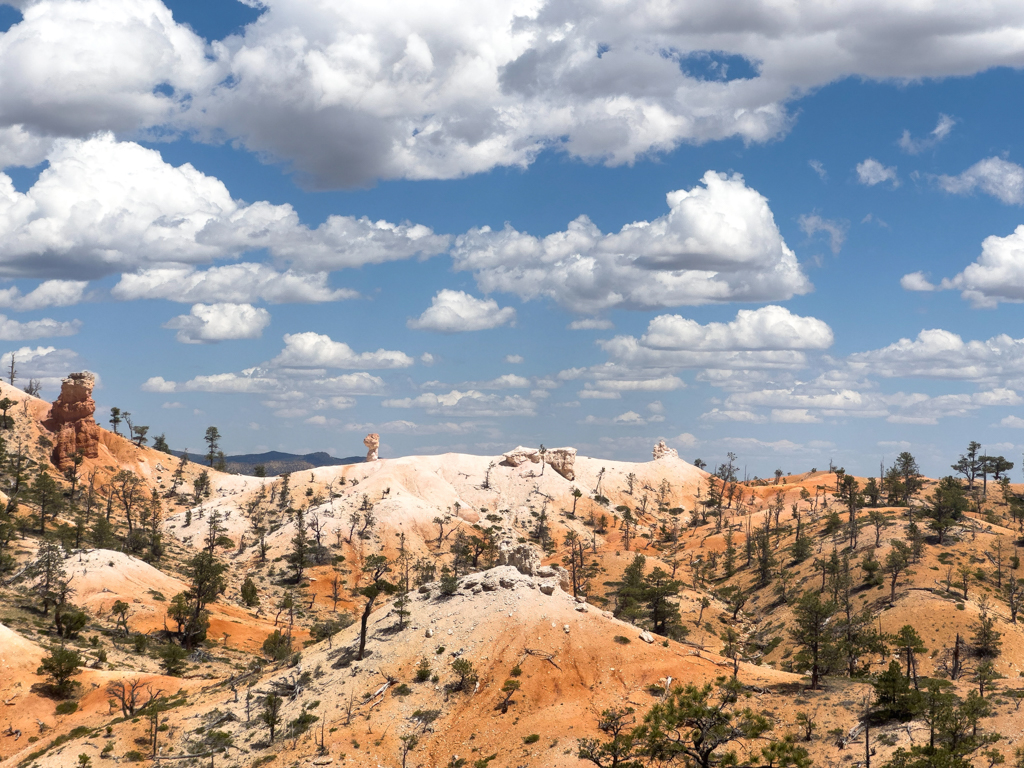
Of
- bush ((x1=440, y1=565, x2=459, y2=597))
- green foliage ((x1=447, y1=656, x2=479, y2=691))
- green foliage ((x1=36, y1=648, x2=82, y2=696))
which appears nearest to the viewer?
green foliage ((x1=447, y1=656, x2=479, y2=691))

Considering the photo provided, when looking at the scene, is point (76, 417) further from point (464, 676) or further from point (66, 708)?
point (464, 676)

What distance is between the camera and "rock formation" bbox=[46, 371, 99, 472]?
18225cm

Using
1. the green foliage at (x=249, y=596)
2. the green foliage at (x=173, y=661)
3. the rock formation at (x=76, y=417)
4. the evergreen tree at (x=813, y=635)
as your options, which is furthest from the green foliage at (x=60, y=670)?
the rock formation at (x=76, y=417)

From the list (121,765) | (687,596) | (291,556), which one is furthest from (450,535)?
(121,765)

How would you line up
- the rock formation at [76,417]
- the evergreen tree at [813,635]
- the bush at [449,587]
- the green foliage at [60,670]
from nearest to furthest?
1. the evergreen tree at [813,635]
2. the green foliage at [60,670]
3. the bush at [449,587]
4. the rock formation at [76,417]

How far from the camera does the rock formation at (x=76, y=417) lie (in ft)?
598

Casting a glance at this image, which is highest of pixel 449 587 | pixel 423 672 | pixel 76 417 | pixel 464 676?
pixel 76 417

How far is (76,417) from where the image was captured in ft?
609

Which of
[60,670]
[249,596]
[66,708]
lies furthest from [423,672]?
[249,596]

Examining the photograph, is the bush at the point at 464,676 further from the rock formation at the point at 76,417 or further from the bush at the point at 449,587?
the rock formation at the point at 76,417

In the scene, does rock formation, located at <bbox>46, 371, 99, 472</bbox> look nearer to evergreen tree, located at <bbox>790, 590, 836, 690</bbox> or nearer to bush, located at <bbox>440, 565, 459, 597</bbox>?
bush, located at <bbox>440, 565, 459, 597</bbox>

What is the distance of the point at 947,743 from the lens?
49125 mm

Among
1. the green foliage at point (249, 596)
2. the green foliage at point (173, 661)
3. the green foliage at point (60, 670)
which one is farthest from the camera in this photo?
the green foliage at point (249, 596)

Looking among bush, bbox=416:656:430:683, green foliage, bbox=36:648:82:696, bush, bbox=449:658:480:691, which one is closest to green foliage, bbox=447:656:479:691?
bush, bbox=449:658:480:691
